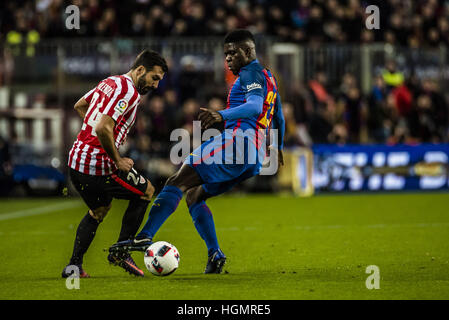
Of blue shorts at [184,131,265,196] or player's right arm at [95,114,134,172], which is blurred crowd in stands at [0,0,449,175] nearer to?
blue shorts at [184,131,265,196]

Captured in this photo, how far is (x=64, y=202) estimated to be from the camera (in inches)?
653

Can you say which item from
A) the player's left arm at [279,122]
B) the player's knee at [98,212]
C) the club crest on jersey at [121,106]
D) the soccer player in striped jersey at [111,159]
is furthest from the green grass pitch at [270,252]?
the club crest on jersey at [121,106]

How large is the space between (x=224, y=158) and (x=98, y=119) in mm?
1107

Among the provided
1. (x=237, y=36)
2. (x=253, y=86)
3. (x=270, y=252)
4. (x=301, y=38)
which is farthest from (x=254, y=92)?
(x=301, y=38)

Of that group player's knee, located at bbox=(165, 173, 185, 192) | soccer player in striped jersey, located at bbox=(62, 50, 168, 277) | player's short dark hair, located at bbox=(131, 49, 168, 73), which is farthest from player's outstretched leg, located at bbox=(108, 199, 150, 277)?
player's short dark hair, located at bbox=(131, 49, 168, 73)

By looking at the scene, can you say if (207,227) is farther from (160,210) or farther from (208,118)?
(208,118)

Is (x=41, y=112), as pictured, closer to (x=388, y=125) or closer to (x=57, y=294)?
(x=388, y=125)

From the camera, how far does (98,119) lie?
6.75 m

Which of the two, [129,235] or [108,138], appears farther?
[129,235]

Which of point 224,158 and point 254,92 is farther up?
point 254,92

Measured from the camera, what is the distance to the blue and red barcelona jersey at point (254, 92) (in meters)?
A: 6.84

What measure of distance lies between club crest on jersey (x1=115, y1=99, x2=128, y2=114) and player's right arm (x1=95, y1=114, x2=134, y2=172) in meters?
0.12

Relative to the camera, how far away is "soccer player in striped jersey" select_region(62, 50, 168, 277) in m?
6.71

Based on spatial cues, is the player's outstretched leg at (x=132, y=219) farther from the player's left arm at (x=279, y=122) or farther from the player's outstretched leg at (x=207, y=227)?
the player's left arm at (x=279, y=122)
